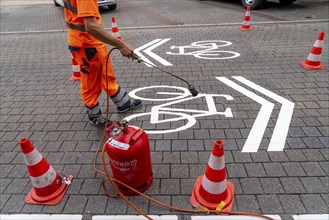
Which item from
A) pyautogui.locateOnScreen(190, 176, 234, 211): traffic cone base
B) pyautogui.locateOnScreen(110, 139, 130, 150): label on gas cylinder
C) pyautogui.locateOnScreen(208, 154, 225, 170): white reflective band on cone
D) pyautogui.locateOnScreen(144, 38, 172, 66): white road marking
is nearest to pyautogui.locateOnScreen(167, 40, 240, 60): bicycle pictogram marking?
pyautogui.locateOnScreen(144, 38, 172, 66): white road marking

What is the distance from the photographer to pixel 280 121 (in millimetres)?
3738

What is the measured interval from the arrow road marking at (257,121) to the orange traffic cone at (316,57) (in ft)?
5.67

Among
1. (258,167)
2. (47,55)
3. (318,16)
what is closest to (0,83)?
(47,55)

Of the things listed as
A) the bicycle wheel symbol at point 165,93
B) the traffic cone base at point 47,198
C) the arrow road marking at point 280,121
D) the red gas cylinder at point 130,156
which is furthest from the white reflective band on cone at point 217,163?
the bicycle wheel symbol at point 165,93

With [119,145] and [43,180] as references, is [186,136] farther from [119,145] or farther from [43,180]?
[43,180]

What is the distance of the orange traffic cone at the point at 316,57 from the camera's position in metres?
5.20

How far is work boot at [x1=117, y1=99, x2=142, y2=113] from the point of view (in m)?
4.09

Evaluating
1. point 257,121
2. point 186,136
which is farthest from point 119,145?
point 257,121

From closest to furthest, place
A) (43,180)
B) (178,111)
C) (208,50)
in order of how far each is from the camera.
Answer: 1. (43,180)
2. (178,111)
3. (208,50)

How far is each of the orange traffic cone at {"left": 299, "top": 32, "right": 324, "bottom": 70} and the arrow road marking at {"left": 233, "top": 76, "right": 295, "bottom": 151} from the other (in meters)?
1.46

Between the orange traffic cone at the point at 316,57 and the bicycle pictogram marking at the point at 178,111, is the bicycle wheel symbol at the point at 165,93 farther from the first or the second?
the orange traffic cone at the point at 316,57

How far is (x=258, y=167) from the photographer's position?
2957 millimetres

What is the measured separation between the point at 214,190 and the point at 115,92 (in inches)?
81.6

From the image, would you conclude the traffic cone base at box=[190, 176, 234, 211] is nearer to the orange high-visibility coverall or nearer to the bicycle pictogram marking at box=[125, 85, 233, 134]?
the bicycle pictogram marking at box=[125, 85, 233, 134]
